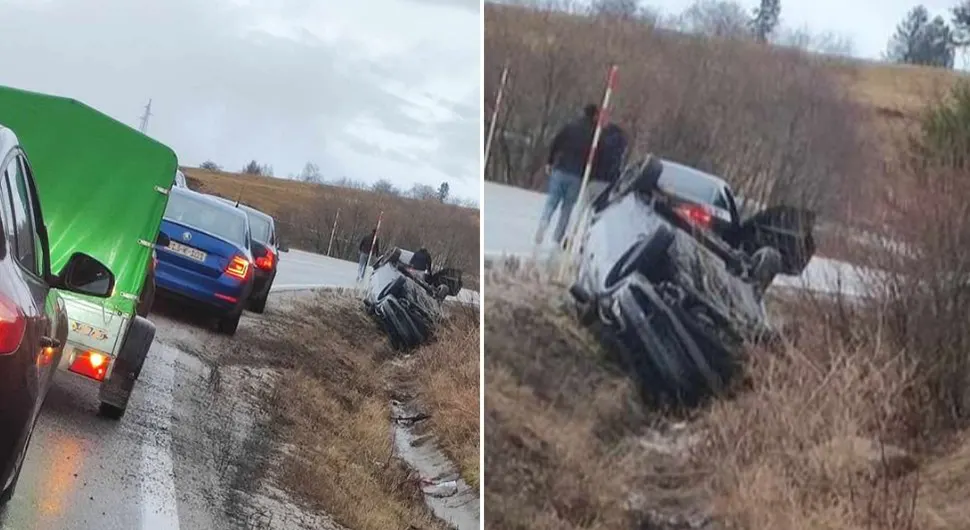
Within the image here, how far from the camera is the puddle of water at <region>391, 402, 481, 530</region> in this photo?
5164 mm

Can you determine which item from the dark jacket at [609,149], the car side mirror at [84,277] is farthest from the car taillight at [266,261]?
the dark jacket at [609,149]

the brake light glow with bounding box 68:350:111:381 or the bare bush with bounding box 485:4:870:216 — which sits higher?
the bare bush with bounding box 485:4:870:216

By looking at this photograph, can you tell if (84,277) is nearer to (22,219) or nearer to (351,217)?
(22,219)

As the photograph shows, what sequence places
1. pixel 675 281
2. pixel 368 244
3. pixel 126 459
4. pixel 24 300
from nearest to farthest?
pixel 24 300 < pixel 126 459 < pixel 675 281 < pixel 368 244

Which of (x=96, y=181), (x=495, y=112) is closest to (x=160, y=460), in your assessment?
(x=96, y=181)

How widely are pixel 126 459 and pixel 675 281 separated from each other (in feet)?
7.89

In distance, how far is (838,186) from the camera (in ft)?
16.7

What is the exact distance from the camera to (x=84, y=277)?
3.83 metres

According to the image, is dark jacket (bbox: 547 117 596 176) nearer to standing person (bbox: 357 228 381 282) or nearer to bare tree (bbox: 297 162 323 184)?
standing person (bbox: 357 228 381 282)

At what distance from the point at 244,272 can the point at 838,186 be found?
262 centimetres

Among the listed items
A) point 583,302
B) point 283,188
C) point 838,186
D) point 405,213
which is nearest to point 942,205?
point 838,186

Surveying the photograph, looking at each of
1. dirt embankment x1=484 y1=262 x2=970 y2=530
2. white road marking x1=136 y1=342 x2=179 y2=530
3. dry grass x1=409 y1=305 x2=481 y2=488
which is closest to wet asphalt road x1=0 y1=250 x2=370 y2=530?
white road marking x1=136 y1=342 x2=179 y2=530

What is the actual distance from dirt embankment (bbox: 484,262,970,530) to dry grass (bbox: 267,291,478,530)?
392mm

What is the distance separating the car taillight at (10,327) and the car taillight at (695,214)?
2.94 metres
